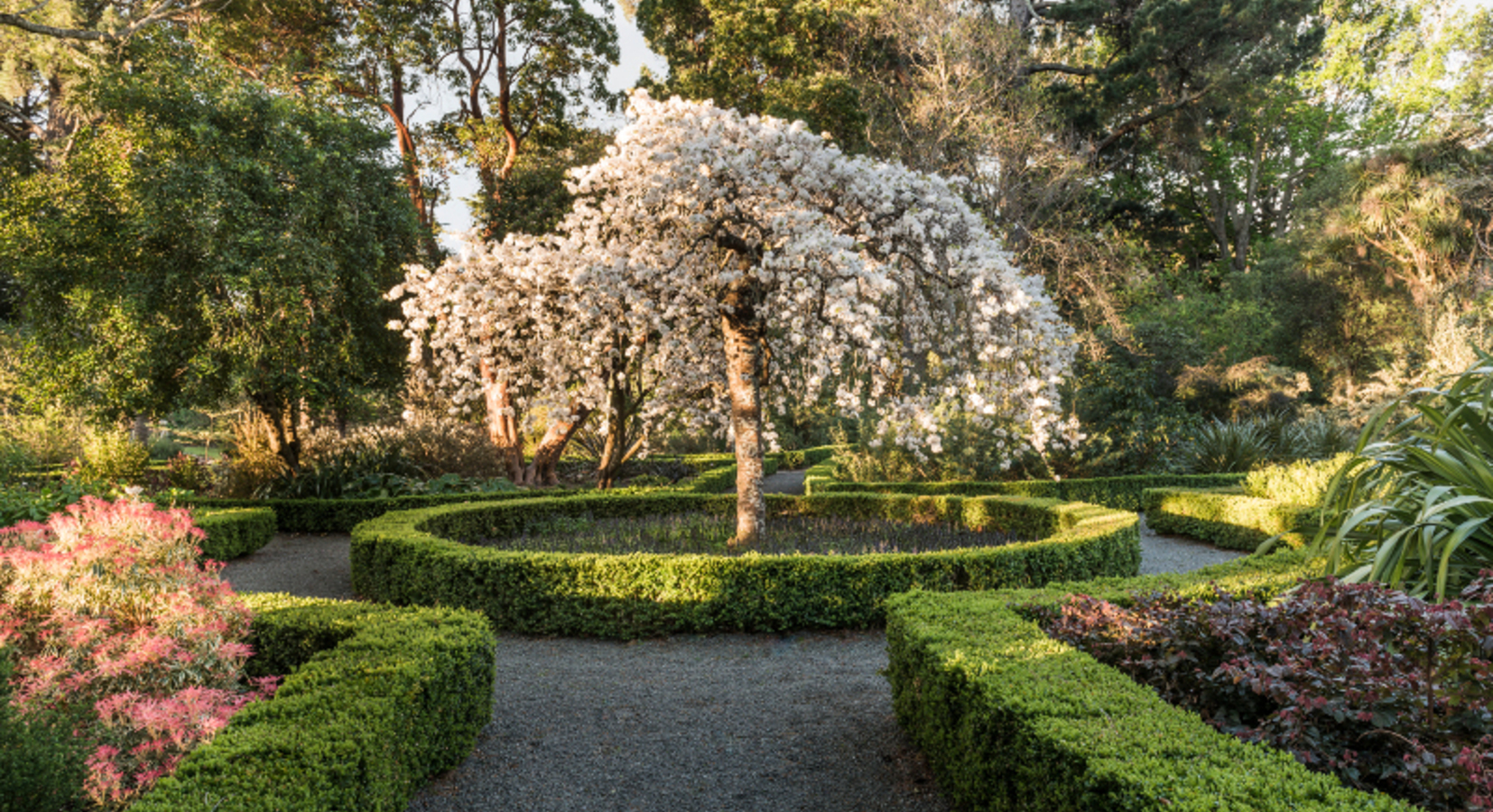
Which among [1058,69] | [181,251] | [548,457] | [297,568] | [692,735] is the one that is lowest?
[692,735]

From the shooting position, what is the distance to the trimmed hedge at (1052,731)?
2066 mm

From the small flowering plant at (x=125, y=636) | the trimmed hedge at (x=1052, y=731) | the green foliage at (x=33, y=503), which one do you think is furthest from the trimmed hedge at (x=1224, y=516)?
the green foliage at (x=33, y=503)

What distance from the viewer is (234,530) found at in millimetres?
8875

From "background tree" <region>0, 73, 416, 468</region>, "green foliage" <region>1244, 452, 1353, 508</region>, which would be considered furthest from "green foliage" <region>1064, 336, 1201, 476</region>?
"background tree" <region>0, 73, 416, 468</region>

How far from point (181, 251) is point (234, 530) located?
459cm

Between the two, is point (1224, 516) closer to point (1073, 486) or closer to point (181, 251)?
point (1073, 486)

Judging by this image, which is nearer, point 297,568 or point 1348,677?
point 1348,677

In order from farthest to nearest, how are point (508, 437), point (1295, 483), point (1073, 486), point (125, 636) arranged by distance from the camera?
point (508, 437) → point (1073, 486) → point (1295, 483) → point (125, 636)

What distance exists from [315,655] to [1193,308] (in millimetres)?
23691

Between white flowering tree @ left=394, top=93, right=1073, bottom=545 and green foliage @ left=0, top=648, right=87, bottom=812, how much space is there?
187 inches

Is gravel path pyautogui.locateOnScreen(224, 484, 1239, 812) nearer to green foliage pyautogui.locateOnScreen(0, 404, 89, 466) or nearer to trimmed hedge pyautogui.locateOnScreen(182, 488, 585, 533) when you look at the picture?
trimmed hedge pyautogui.locateOnScreen(182, 488, 585, 533)

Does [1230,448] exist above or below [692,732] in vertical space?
above

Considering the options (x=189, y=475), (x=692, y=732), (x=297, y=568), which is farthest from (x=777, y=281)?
(x=189, y=475)

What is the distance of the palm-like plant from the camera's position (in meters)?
3.61
